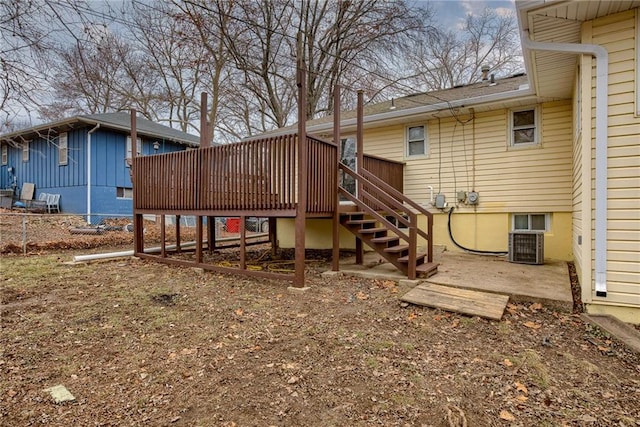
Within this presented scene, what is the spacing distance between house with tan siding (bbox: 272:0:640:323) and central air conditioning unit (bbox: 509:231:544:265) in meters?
0.58

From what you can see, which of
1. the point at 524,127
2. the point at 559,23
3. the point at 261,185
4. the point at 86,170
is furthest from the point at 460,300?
the point at 86,170

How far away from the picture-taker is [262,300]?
477cm

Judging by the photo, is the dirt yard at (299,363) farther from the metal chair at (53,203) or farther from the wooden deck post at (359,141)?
the metal chair at (53,203)

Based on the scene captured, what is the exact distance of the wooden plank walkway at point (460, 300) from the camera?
3992 mm

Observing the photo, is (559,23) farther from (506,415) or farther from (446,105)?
(506,415)

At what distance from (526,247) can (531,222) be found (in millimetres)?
1150

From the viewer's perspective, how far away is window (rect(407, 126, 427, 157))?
8.68 metres

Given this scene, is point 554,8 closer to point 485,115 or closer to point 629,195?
point 629,195

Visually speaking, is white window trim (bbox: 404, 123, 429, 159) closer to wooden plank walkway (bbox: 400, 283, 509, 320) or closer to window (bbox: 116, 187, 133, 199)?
wooden plank walkway (bbox: 400, 283, 509, 320)

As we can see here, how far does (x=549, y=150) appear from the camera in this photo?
23.3 feet

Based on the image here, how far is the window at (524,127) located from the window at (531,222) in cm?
157

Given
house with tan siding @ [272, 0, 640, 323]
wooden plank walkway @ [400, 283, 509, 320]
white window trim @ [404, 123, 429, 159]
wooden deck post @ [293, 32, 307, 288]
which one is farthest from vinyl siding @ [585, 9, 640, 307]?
white window trim @ [404, 123, 429, 159]

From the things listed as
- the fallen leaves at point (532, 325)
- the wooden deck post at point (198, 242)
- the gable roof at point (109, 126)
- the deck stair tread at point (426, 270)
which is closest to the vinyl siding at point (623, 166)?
the fallen leaves at point (532, 325)

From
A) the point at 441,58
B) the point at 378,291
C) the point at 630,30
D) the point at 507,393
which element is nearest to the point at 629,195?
the point at 630,30
